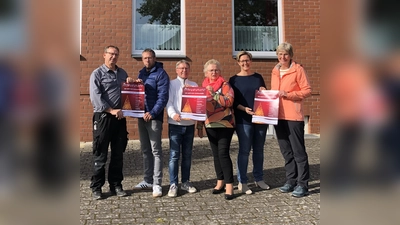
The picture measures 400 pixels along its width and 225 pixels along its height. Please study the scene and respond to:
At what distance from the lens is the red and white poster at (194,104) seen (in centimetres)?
415

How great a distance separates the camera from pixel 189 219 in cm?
350

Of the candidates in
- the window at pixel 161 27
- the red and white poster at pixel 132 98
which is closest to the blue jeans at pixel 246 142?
the red and white poster at pixel 132 98

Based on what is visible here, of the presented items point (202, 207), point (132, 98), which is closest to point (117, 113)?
point (132, 98)

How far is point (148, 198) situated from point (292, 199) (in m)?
1.85

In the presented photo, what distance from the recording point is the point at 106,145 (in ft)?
13.5

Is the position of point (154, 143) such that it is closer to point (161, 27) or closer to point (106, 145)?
point (106, 145)

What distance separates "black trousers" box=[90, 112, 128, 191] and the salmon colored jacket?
216 cm

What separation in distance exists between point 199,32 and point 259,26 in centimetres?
187

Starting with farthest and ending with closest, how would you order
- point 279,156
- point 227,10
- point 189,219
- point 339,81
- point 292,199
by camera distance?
point 227,10 < point 279,156 < point 292,199 < point 189,219 < point 339,81

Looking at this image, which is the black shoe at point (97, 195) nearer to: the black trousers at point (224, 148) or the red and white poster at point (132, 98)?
the red and white poster at point (132, 98)

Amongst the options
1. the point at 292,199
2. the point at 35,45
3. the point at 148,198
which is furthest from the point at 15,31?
the point at 292,199

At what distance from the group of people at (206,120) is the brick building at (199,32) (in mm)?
4156

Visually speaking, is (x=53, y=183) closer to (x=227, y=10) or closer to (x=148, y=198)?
(x=148, y=198)

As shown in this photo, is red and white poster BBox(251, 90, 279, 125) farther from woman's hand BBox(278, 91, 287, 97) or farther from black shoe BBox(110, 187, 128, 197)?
black shoe BBox(110, 187, 128, 197)
